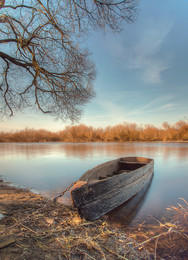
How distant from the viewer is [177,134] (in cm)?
3847

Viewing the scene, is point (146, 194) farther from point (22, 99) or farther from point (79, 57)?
point (22, 99)

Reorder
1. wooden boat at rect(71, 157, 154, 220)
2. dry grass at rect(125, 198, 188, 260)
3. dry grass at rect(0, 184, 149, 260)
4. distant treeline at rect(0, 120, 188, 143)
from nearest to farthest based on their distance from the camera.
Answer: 1. dry grass at rect(0, 184, 149, 260)
2. dry grass at rect(125, 198, 188, 260)
3. wooden boat at rect(71, 157, 154, 220)
4. distant treeline at rect(0, 120, 188, 143)

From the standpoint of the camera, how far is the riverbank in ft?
6.12

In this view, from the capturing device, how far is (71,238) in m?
2.21

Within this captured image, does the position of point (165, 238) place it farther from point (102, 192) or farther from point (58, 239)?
point (58, 239)

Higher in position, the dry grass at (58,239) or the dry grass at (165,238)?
the dry grass at (58,239)

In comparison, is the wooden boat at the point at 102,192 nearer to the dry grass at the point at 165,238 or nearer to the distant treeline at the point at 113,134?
the dry grass at the point at 165,238

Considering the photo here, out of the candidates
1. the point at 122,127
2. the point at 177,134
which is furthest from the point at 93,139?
the point at 177,134

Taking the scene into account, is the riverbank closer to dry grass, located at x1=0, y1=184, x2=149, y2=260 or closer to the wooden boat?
dry grass, located at x1=0, y1=184, x2=149, y2=260

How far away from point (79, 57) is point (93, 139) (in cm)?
3614

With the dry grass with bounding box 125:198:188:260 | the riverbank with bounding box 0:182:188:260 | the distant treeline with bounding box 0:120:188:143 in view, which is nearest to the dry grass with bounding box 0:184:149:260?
the riverbank with bounding box 0:182:188:260

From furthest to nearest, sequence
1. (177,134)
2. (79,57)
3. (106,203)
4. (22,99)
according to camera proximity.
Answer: (177,134)
(22,99)
(79,57)
(106,203)

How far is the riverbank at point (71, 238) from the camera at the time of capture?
1866 mm

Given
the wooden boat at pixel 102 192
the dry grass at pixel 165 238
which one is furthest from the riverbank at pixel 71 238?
the wooden boat at pixel 102 192
